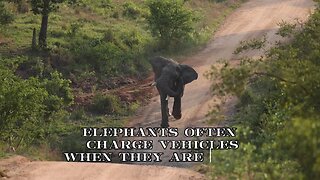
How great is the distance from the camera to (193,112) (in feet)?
66.9

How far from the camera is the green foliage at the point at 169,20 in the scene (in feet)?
86.1

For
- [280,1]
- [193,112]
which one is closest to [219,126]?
[193,112]

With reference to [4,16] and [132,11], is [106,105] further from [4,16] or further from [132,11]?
[132,11]

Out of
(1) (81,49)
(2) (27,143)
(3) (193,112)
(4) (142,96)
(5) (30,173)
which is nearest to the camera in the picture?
(5) (30,173)

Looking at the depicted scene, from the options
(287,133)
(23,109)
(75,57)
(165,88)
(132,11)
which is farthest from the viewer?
(132,11)

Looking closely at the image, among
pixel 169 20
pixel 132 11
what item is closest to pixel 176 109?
pixel 169 20

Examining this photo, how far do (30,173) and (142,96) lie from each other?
8325 mm

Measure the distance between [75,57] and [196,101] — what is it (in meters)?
5.96

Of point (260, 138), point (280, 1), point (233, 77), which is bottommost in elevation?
point (280, 1)

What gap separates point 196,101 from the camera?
70.1 feet

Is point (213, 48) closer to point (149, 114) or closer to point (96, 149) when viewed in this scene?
point (149, 114)

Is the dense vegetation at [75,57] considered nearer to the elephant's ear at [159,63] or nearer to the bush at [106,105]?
the bush at [106,105]

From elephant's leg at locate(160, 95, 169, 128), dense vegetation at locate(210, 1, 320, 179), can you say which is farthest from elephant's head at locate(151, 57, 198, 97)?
dense vegetation at locate(210, 1, 320, 179)

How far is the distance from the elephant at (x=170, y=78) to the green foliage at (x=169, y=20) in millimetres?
7783
